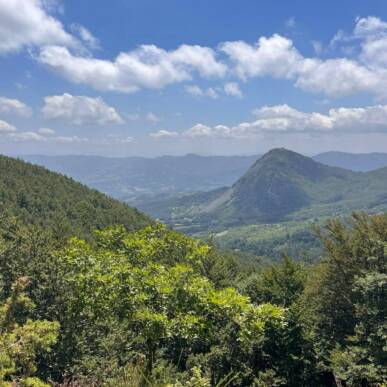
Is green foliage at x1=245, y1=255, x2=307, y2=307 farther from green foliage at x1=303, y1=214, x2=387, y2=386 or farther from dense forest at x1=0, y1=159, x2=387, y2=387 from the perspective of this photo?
green foliage at x1=303, y1=214, x2=387, y2=386

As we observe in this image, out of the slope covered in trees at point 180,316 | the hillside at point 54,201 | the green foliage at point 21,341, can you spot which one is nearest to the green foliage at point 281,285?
the slope covered in trees at point 180,316

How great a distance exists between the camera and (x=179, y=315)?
12.9 m

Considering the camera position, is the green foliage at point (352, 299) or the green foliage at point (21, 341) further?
the green foliage at point (352, 299)

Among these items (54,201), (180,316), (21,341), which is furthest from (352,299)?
(54,201)

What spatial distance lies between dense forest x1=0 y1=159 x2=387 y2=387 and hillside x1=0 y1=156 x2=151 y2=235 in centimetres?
8970

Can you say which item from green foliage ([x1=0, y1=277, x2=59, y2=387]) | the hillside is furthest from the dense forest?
the hillside

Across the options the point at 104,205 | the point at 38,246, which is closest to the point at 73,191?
the point at 104,205

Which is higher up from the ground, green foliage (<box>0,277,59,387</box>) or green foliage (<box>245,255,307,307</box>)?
green foliage (<box>0,277,59,387</box>)

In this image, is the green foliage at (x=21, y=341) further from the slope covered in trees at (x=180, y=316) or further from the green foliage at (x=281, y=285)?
the green foliage at (x=281, y=285)

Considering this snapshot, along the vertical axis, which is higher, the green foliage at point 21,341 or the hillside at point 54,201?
the green foliage at point 21,341

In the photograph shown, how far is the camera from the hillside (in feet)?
406

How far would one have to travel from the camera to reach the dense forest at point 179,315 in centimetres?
1291

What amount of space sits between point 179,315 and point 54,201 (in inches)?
5323

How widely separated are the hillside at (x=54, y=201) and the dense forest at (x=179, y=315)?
89698 mm
